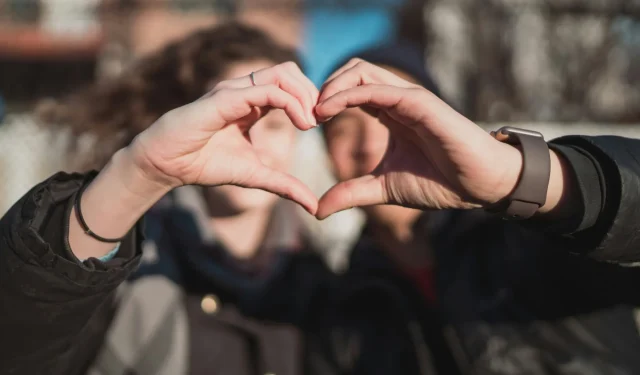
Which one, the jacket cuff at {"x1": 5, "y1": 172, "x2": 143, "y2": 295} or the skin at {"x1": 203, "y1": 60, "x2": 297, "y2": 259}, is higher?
the jacket cuff at {"x1": 5, "y1": 172, "x2": 143, "y2": 295}

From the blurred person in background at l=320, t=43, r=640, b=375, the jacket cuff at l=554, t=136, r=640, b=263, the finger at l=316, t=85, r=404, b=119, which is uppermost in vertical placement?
the finger at l=316, t=85, r=404, b=119

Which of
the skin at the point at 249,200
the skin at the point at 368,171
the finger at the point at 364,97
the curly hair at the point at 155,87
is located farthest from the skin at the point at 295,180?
the curly hair at the point at 155,87

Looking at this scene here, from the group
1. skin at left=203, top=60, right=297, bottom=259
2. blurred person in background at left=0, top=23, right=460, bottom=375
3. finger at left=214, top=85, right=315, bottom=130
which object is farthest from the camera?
skin at left=203, top=60, right=297, bottom=259

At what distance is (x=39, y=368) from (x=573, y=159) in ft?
4.22

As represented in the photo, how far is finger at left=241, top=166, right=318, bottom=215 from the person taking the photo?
137 cm

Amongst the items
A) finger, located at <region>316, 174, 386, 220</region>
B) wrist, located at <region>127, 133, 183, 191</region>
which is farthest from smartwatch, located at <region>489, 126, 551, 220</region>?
wrist, located at <region>127, 133, 183, 191</region>

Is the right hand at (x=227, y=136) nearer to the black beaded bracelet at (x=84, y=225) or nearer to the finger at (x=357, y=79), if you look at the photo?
the finger at (x=357, y=79)

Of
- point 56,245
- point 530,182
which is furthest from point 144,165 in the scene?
point 530,182

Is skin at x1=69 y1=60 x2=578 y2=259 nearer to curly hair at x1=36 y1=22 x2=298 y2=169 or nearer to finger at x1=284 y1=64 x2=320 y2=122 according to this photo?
finger at x1=284 y1=64 x2=320 y2=122

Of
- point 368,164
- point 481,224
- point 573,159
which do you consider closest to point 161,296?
point 368,164

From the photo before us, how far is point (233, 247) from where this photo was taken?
2393 mm

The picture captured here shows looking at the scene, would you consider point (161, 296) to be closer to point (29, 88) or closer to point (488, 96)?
point (488, 96)

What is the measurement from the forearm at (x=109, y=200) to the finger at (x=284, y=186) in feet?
0.72

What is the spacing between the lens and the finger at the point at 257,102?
1.26m
